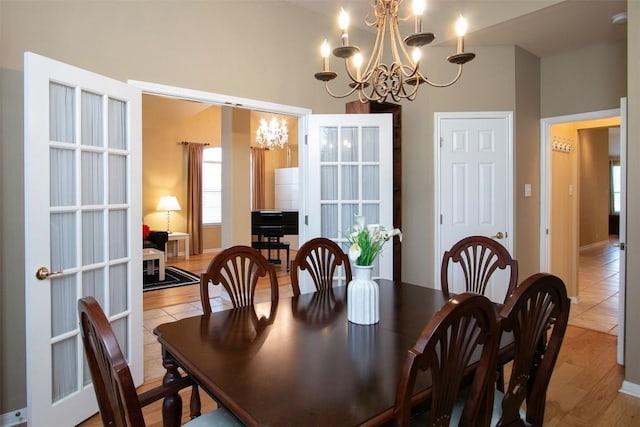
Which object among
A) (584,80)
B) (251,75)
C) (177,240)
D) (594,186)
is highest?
(584,80)

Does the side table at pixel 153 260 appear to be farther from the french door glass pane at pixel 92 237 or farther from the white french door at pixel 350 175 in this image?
the french door glass pane at pixel 92 237

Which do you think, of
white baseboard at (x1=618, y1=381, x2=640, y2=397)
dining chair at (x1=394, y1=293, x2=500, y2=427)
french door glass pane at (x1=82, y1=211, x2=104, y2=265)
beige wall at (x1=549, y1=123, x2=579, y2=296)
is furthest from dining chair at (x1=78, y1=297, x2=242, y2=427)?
beige wall at (x1=549, y1=123, x2=579, y2=296)

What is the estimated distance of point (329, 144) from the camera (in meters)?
3.69

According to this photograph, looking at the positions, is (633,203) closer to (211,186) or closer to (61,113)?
(61,113)

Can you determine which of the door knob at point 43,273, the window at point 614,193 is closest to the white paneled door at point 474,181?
the door knob at point 43,273

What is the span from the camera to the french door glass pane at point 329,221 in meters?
3.71

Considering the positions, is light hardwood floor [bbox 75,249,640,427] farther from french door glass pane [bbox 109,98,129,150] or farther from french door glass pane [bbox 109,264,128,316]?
french door glass pane [bbox 109,98,129,150]

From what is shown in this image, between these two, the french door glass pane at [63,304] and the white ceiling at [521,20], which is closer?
the french door glass pane at [63,304]

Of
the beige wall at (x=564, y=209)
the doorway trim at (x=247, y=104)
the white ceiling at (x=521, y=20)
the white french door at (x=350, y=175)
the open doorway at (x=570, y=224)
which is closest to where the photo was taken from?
the doorway trim at (x=247, y=104)

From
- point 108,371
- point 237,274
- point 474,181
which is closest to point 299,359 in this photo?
point 108,371

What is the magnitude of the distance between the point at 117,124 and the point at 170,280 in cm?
399

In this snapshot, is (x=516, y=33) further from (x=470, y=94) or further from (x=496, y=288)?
(x=496, y=288)

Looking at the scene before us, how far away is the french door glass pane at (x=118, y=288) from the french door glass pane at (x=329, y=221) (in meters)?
1.72

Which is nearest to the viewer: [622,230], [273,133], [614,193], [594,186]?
[622,230]
